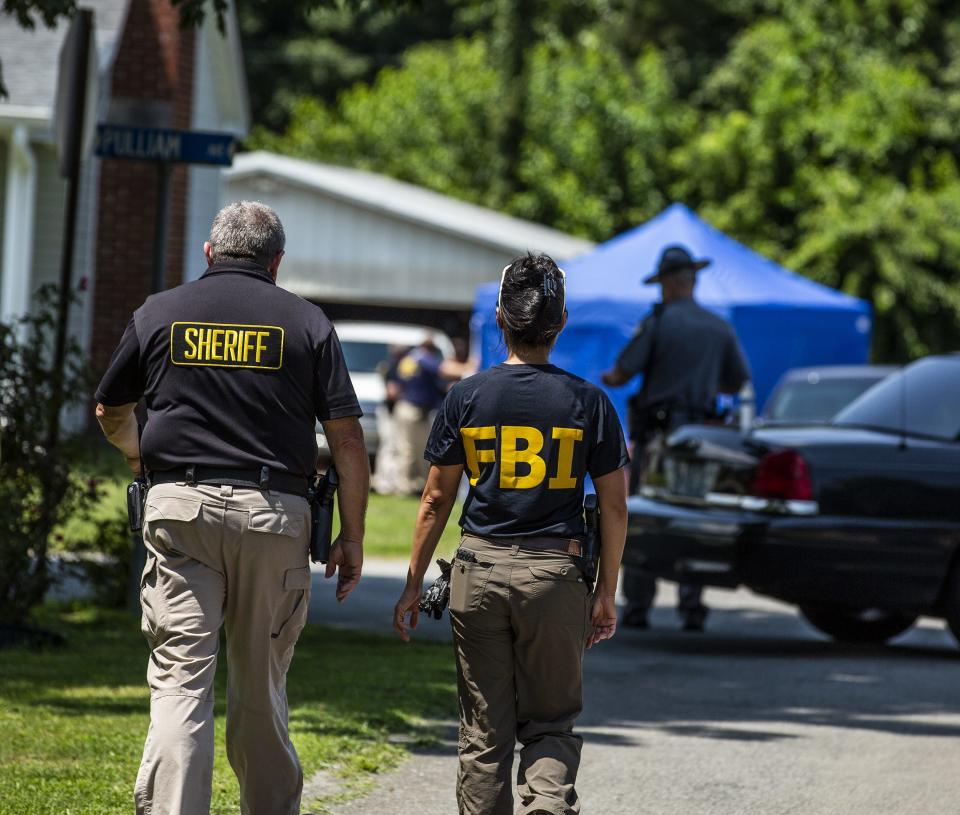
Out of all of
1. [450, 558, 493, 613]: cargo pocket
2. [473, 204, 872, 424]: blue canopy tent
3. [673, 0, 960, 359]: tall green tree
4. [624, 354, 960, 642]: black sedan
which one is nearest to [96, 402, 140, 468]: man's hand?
[450, 558, 493, 613]: cargo pocket

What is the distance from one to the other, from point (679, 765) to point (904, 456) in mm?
3198

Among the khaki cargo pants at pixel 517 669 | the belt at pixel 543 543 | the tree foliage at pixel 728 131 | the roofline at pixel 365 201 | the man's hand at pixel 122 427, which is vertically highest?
the tree foliage at pixel 728 131

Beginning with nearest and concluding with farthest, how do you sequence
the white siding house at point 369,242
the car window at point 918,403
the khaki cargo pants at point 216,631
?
the khaki cargo pants at point 216,631
the car window at point 918,403
the white siding house at point 369,242

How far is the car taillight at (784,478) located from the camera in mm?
9046

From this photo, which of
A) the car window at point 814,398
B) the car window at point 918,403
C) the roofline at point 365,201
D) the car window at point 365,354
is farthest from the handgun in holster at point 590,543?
the roofline at point 365,201

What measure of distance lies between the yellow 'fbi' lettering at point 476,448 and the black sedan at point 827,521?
456 cm

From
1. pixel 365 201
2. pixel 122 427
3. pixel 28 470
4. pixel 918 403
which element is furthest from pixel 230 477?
pixel 365 201

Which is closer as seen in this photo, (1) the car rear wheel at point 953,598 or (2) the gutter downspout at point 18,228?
(1) the car rear wheel at point 953,598

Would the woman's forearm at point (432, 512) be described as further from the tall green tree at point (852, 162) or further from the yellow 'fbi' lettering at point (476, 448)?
the tall green tree at point (852, 162)

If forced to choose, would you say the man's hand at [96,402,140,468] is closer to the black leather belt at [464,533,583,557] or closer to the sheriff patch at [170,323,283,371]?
the sheriff patch at [170,323,283,371]

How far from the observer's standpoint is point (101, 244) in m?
18.9

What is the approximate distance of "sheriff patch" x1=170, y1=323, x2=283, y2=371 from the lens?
15.0 ft

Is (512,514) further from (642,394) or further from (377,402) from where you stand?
(377,402)

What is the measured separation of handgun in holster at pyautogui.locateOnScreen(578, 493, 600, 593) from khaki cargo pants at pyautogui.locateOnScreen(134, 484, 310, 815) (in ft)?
2.38
